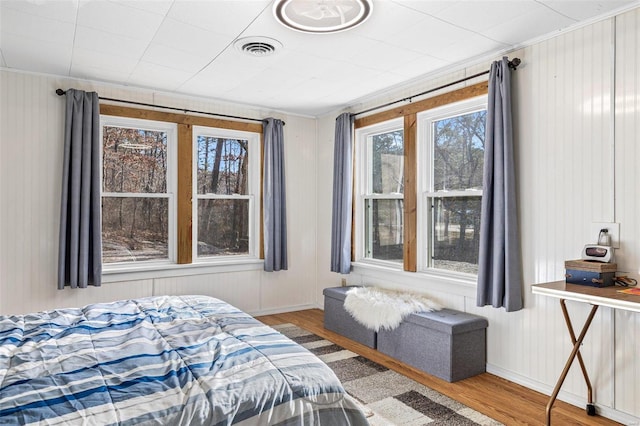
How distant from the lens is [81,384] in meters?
1.57

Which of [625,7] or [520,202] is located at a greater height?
[625,7]

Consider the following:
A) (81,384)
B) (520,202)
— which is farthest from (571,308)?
(81,384)

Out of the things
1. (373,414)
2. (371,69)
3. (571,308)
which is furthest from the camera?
(371,69)

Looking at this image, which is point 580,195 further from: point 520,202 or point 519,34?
point 519,34

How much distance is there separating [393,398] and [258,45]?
2.63 m

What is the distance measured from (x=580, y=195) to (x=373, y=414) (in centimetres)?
193

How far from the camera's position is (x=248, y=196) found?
4.86 metres

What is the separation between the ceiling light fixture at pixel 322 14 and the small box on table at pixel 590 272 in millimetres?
1955

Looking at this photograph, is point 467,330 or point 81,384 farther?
point 467,330

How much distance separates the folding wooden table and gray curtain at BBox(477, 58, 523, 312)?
1.46ft

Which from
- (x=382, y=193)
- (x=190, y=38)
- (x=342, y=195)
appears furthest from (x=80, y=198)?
(x=382, y=193)

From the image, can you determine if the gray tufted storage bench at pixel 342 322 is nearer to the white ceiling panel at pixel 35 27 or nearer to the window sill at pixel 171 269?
the window sill at pixel 171 269

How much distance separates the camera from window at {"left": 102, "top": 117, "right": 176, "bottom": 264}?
4.07 meters

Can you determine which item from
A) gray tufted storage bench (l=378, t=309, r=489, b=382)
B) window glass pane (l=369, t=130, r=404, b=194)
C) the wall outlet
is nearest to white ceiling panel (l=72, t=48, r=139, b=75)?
window glass pane (l=369, t=130, r=404, b=194)
